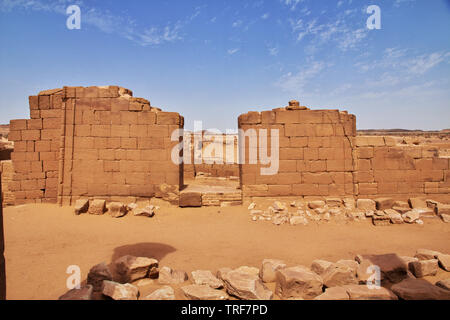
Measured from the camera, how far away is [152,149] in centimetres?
810

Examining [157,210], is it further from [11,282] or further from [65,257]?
[11,282]

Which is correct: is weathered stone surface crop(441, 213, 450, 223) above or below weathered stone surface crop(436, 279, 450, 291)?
above

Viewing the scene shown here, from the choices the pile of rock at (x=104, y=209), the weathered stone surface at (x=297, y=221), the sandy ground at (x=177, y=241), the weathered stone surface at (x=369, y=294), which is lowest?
the sandy ground at (x=177, y=241)

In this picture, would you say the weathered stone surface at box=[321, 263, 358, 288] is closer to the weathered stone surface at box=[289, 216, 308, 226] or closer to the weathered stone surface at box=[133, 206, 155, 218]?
the weathered stone surface at box=[289, 216, 308, 226]

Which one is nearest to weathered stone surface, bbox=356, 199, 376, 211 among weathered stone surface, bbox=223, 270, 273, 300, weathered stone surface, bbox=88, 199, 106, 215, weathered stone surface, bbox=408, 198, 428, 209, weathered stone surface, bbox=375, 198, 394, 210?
weathered stone surface, bbox=375, 198, 394, 210

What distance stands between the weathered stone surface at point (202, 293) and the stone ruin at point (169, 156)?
4641 mm

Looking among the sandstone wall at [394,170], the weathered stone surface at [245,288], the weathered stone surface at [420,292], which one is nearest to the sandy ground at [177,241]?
the weathered stone surface at [420,292]

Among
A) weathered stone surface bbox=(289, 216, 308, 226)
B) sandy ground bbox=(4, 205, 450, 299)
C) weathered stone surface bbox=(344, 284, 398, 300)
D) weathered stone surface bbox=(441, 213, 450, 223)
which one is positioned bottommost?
sandy ground bbox=(4, 205, 450, 299)

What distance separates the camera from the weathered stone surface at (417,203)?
7.79m

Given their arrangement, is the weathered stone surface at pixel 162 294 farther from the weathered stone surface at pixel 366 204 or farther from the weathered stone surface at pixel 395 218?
the weathered stone surface at pixel 366 204

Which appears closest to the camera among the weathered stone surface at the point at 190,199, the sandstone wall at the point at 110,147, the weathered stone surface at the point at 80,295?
the weathered stone surface at the point at 80,295

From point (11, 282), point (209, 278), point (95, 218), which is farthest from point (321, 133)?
point (11, 282)

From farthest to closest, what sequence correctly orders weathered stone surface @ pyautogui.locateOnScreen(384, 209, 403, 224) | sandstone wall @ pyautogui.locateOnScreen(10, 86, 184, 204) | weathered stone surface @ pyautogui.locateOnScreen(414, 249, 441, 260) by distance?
1. sandstone wall @ pyautogui.locateOnScreen(10, 86, 184, 204)
2. weathered stone surface @ pyautogui.locateOnScreen(384, 209, 403, 224)
3. weathered stone surface @ pyautogui.locateOnScreen(414, 249, 441, 260)

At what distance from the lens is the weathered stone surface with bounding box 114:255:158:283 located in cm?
367
